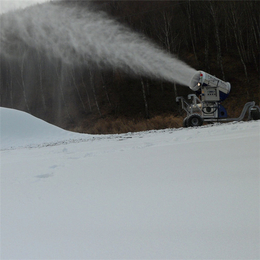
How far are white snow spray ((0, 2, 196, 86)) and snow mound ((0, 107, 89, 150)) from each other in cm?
415

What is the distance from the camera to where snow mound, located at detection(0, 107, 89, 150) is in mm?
6824

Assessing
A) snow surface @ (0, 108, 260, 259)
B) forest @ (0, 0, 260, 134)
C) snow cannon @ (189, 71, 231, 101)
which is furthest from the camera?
forest @ (0, 0, 260, 134)

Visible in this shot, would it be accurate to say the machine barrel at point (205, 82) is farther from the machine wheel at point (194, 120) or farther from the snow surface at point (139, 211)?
the snow surface at point (139, 211)

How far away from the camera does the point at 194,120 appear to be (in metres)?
7.31

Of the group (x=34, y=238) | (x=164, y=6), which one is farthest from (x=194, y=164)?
→ (x=164, y=6)

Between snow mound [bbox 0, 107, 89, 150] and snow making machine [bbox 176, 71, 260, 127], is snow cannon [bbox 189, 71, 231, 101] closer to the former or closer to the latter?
snow making machine [bbox 176, 71, 260, 127]

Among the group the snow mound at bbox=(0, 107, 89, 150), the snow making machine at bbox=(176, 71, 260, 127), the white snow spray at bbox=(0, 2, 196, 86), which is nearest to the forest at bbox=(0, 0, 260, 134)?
the white snow spray at bbox=(0, 2, 196, 86)

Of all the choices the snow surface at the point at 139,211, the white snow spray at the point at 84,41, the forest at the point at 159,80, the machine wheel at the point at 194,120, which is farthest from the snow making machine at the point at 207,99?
the forest at the point at 159,80

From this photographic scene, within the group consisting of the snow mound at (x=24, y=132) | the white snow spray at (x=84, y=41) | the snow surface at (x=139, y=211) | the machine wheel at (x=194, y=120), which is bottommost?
the machine wheel at (x=194, y=120)

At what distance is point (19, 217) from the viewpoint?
4.15ft

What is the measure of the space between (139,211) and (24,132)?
656cm

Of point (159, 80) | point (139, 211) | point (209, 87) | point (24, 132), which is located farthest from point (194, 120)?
point (159, 80)

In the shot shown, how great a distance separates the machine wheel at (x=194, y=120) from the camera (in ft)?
23.8

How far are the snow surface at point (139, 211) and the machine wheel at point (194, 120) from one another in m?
5.10
